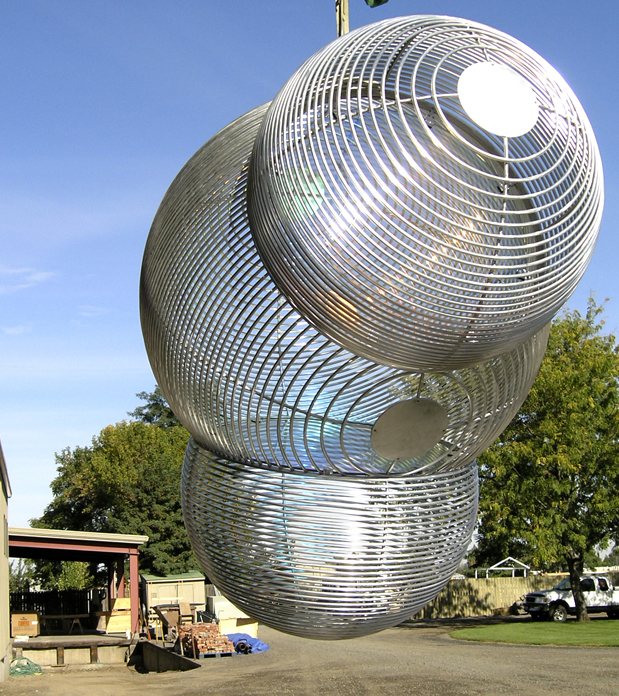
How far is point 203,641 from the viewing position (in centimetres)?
1994

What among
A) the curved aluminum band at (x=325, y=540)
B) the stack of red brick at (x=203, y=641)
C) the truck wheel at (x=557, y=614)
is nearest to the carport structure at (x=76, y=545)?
the stack of red brick at (x=203, y=641)

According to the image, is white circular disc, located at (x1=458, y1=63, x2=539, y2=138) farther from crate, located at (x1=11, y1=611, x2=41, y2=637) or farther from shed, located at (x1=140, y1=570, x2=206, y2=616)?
shed, located at (x1=140, y1=570, x2=206, y2=616)

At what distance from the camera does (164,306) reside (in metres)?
3.03

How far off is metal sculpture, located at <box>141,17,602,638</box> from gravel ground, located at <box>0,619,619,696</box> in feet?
33.5

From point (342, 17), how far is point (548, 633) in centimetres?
2120

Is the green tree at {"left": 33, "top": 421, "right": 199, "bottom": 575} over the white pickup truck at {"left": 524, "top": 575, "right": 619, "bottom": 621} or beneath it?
over

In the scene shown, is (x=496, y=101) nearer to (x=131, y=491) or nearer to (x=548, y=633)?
(x=548, y=633)

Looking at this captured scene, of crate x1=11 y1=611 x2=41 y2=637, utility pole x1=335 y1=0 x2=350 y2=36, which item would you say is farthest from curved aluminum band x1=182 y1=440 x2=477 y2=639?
crate x1=11 y1=611 x2=41 y2=637

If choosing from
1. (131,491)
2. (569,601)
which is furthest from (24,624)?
(569,601)

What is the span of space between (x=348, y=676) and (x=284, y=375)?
42.4ft

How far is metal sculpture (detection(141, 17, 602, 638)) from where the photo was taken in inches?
89.3

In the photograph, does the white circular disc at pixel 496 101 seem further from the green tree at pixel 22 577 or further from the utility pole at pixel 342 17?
the green tree at pixel 22 577

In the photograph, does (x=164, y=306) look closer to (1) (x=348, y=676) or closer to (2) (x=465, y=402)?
(2) (x=465, y=402)

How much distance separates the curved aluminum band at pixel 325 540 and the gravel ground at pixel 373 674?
10.0 metres
